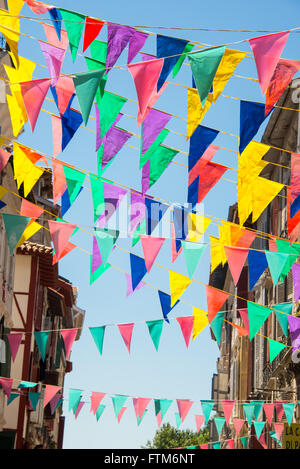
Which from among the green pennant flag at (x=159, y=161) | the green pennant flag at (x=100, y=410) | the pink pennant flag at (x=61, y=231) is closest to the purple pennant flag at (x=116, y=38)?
the green pennant flag at (x=159, y=161)

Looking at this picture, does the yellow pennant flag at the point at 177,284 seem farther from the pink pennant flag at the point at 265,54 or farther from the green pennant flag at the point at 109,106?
the pink pennant flag at the point at 265,54

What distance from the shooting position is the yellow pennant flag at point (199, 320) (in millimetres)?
14491

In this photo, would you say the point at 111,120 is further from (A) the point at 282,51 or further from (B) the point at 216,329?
(B) the point at 216,329

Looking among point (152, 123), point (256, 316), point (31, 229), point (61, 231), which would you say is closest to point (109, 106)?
point (152, 123)

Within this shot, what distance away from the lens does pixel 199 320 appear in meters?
14.5

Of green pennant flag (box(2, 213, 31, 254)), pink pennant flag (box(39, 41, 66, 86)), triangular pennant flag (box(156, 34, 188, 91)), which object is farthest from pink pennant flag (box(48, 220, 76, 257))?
triangular pennant flag (box(156, 34, 188, 91))

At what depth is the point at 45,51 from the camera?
34.6 feet

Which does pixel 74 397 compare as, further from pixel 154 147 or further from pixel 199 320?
pixel 154 147

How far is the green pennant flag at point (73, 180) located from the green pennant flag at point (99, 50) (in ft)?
6.98

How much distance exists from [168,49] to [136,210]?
3.45 m
